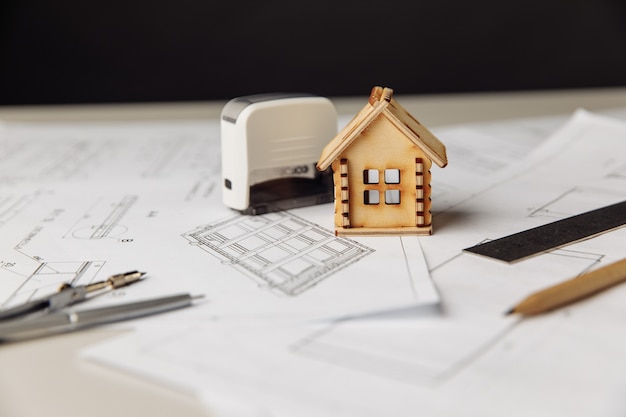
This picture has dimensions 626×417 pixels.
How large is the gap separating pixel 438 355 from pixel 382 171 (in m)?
0.33

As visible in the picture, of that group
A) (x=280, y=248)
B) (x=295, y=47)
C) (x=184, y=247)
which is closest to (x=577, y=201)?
(x=280, y=248)

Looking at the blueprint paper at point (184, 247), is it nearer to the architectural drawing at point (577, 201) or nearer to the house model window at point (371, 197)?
the house model window at point (371, 197)

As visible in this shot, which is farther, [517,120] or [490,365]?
[517,120]

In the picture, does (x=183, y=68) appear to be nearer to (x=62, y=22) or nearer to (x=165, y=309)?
(x=62, y=22)

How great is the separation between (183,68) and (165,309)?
1.45 m

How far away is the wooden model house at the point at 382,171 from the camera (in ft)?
2.98

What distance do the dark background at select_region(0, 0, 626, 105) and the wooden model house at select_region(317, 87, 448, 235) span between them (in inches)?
46.5

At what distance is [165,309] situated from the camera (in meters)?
0.73

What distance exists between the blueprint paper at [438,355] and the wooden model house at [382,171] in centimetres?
9

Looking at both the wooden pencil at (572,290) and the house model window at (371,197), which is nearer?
the wooden pencil at (572,290)

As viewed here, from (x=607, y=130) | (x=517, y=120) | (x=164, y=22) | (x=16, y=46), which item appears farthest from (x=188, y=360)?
(x=16, y=46)

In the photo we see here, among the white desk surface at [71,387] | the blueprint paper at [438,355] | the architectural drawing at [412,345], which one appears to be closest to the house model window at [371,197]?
the blueprint paper at [438,355]

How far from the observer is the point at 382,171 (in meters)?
0.93

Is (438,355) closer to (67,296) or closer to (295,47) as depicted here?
(67,296)
